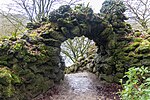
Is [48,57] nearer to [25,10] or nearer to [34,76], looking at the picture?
[34,76]

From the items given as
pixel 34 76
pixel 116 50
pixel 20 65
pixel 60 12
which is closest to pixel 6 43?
pixel 20 65

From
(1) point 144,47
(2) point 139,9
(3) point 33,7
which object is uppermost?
(3) point 33,7

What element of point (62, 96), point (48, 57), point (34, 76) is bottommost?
point (62, 96)

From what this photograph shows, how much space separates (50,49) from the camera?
18.8 ft

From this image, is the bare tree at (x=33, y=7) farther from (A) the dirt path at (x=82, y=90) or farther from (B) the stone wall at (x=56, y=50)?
(A) the dirt path at (x=82, y=90)

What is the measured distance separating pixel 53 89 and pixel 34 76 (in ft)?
3.49

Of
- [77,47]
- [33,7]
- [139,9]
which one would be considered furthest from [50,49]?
[139,9]

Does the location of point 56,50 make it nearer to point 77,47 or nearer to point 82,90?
point 82,90

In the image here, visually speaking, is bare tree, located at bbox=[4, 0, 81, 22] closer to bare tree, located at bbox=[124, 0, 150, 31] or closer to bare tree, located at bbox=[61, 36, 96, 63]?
bare tree, located at bbox=[61, 36, 96, 63]

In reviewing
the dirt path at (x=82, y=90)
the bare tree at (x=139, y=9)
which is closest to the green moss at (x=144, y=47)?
the dirt path at (x=82, y=90)

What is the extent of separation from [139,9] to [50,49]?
5651mm

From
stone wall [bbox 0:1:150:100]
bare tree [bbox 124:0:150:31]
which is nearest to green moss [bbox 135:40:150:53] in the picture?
stone wall [bbox 0:1:150:100]

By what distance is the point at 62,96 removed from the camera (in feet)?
18.6

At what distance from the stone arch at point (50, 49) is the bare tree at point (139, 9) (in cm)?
254
